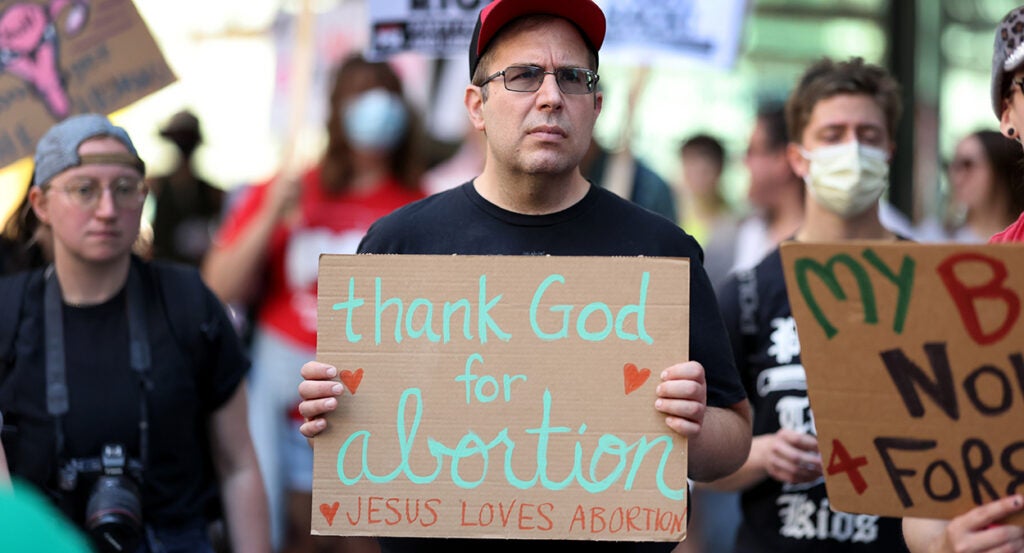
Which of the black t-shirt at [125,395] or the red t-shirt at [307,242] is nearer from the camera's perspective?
the black t-shirt at [125,395]

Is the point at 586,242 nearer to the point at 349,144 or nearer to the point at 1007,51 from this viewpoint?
the point at 1007,51

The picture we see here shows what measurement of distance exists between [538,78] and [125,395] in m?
1.54

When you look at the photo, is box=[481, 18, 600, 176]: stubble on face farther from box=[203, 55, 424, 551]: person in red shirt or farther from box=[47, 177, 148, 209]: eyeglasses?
box=[203, 55, 424, 551]: person in red shirt

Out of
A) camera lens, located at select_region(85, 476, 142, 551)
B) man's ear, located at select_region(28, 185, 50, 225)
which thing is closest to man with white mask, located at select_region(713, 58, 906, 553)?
camera lens, located at select_region(85, 476, 142, 551)

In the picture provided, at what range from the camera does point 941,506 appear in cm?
302

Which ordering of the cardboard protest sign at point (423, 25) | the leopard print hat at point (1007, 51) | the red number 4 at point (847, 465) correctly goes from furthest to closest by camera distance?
the cardboard protest sign at point (423, 25) → the leopard print hat at point (1007, 51) → the red number 4 at point (847, 465)

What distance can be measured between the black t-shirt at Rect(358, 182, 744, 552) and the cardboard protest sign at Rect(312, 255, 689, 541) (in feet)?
0.58

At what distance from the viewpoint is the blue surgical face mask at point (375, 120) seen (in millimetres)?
6668

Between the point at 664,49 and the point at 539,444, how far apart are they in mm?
3638

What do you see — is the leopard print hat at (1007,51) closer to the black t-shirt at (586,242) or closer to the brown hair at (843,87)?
the black t-shirt at (586,242)

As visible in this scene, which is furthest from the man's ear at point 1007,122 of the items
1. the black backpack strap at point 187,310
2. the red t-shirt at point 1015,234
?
Result: the black backpack strap at point 187,310

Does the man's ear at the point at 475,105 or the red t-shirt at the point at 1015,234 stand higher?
the man's ear at the point at 475,105

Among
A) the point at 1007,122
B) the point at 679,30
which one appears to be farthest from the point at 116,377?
the point at 679,30

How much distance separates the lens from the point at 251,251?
259 inches
